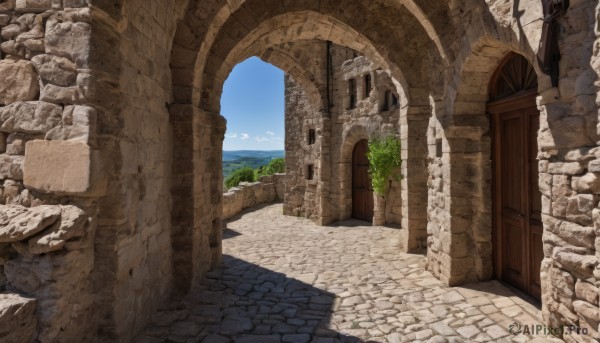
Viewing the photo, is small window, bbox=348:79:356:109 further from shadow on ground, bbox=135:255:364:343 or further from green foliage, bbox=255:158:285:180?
green foliage, bbox=255:158:285:180

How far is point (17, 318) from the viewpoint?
7.59ft

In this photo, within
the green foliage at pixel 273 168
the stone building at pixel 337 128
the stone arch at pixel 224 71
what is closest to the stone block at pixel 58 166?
the stone arch at pixel 224 71

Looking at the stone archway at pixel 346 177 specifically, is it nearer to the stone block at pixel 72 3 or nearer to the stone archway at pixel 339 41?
the stone archway at pixel 339 41

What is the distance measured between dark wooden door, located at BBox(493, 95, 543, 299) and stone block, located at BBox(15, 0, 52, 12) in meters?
4.55

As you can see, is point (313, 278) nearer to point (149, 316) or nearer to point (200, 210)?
point (200, 210)

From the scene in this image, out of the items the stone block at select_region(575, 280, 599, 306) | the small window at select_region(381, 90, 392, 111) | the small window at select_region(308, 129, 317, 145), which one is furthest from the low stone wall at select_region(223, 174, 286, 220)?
the stone block at select_region(575, 280, 599, 306)

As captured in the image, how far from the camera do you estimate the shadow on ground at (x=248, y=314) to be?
11.0 ft

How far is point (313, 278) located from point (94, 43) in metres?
4.01

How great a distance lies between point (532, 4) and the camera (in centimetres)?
284

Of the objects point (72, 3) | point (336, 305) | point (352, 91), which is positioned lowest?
point (336, 305)

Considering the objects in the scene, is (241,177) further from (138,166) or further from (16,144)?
(16,144)

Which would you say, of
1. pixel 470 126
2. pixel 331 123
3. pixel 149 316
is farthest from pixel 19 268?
pixel 331 123

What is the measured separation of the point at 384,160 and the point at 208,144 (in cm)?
500

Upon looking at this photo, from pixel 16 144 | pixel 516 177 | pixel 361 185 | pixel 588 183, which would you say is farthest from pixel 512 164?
pixel 361 185
